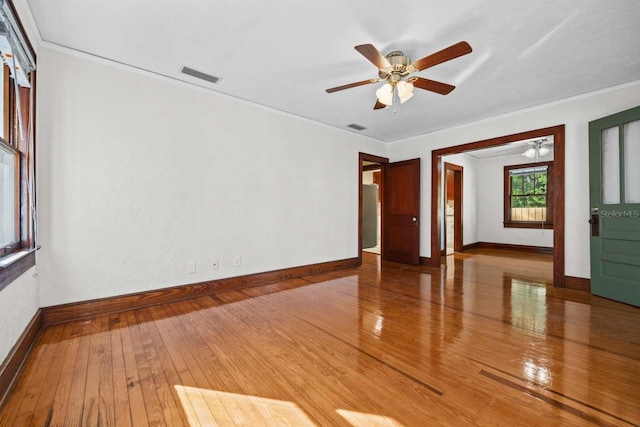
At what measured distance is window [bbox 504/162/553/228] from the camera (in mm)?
6832

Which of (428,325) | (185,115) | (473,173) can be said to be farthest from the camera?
(473,173)

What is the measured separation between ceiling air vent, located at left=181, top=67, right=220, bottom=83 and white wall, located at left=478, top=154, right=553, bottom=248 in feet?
24.8

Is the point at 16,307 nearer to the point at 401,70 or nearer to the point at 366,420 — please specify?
the point at 366,420

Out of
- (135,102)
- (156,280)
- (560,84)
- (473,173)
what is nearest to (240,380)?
(156,280)

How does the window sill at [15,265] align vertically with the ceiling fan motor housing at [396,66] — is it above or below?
below

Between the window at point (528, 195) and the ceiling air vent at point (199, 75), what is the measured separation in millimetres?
7695

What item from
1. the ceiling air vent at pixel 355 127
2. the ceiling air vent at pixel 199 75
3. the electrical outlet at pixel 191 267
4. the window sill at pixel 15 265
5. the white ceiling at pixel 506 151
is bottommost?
the electrical outlet at pixel 191 267

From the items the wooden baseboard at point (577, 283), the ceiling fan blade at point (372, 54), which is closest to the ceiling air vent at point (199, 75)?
the ceiling fan blade at point (372, 54)

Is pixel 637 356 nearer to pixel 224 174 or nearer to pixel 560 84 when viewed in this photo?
pixel 560 84

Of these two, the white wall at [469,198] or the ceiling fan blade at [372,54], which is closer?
the ceiling fan blade at [372,54]

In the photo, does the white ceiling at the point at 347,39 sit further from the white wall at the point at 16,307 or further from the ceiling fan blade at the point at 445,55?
the white wall at the point at 16,307

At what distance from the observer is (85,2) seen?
6.79 feet

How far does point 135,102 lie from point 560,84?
5.10m

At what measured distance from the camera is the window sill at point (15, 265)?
1.65 meters
